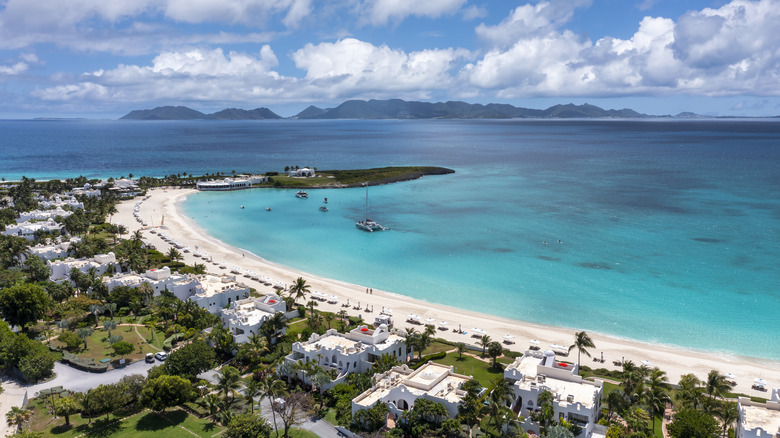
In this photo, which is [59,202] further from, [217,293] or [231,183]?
[217,293]

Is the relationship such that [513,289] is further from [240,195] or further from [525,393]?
[240,195]

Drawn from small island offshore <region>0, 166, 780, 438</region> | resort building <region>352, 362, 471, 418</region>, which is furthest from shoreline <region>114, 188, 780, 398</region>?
resort building <region>352, 362, 471, 418</region>

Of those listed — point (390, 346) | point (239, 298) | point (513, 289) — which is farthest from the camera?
point (513, 289)

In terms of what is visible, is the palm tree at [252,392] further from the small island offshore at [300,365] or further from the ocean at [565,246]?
the ocean at [565,246]

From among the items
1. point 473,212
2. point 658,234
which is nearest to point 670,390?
point 658,234

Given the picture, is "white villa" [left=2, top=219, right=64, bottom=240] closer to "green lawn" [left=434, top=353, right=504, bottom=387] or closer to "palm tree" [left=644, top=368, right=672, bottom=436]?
"green lawn" [left=434, top=353, right=504, bottom=387]
